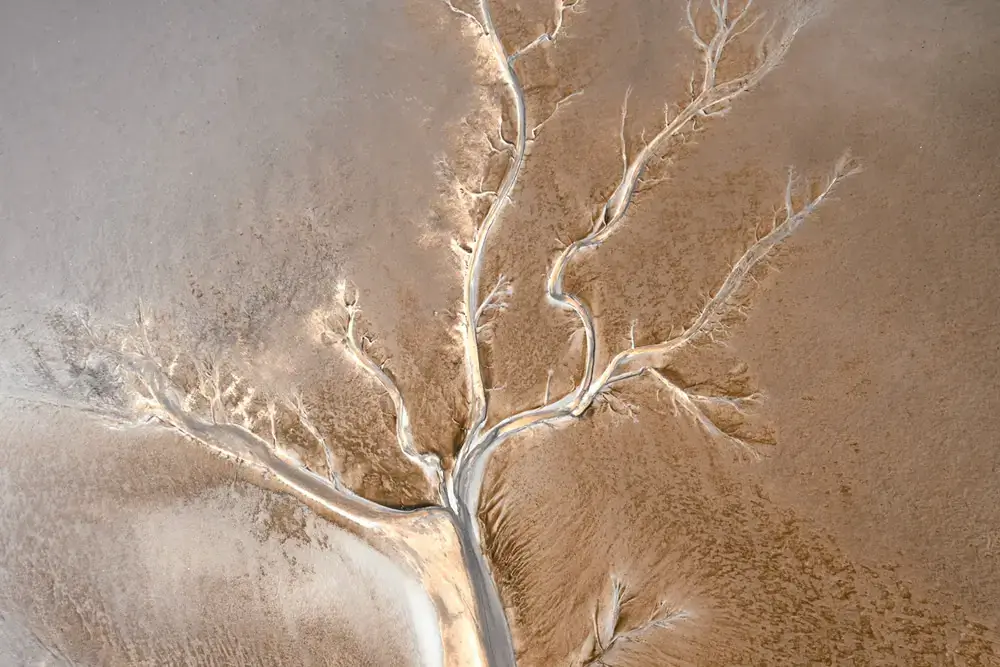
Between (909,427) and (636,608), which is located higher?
(909,427)

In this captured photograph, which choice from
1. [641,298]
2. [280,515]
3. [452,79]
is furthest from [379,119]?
[280,515]

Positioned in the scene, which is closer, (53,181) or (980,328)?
(980,328)

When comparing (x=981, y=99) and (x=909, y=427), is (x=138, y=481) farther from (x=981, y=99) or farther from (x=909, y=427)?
(x=981, y=99)

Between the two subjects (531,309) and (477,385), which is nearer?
(477,385)
